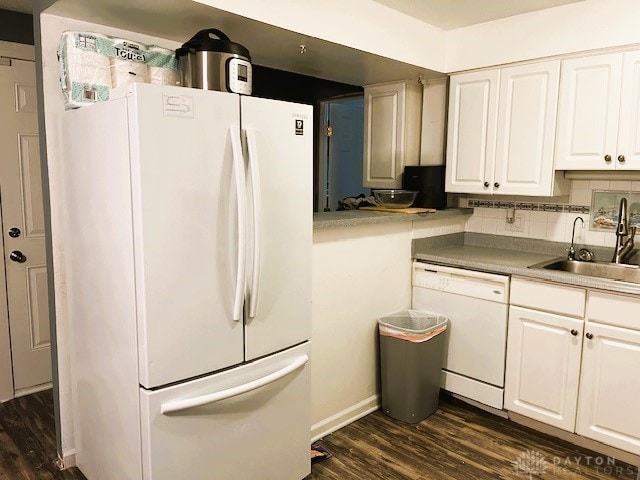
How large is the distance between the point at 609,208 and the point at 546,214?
1.20ft

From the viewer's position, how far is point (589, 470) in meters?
2.45

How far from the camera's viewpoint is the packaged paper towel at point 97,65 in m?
1.99

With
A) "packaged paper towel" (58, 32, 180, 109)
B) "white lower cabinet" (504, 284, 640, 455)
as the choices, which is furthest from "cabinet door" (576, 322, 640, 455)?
"packaged paper towel" (58, 32, 180, 109)

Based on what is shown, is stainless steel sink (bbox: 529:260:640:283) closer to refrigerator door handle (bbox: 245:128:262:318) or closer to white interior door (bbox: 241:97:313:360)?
white interior door (bbox: 241:97:313:360)

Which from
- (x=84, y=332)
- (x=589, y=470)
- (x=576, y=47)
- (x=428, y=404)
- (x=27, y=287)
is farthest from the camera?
(x=27, y=287)

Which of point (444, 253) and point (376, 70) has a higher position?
point (376, 70)

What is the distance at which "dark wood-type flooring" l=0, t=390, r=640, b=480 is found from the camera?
2408 mm

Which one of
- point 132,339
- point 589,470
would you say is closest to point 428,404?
point 589,470

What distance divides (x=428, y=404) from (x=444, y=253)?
93cm

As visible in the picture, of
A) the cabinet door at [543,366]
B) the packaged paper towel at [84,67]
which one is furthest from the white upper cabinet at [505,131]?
the packaged paper towel at [84,67]

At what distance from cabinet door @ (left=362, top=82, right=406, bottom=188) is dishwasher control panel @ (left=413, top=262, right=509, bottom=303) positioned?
73 centimetres

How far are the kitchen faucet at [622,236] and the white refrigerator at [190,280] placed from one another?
6.07 feet

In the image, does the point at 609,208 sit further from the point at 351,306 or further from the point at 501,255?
the point at 351,306

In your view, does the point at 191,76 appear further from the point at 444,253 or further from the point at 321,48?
the point at 444,253
